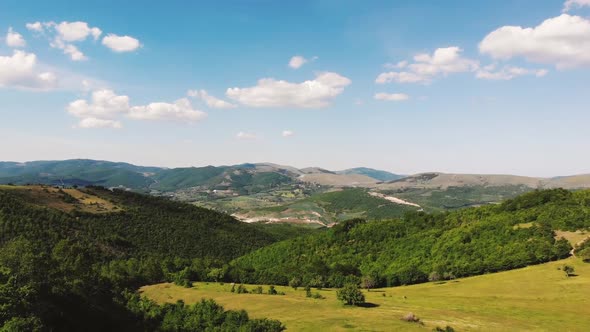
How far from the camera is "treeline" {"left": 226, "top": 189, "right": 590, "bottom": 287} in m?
107

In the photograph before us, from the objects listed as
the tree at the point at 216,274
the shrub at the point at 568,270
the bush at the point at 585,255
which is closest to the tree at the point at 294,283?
the tree at the point at 216,274

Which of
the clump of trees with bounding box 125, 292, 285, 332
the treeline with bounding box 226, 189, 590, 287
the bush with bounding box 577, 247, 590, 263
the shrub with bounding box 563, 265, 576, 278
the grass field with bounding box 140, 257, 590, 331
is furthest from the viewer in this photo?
the treeline with bounding box 226, 189, 590, 287

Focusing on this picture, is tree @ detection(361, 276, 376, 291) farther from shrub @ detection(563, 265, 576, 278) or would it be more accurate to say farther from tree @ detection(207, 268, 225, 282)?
shrub @ detection(563, 265, 576, 278)

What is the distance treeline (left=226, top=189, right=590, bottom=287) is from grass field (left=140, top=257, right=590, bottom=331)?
8.93 meters

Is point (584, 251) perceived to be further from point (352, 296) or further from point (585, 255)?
point (352, 296)

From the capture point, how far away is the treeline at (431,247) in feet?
352

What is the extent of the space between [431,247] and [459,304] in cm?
7146

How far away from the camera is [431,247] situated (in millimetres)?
138500

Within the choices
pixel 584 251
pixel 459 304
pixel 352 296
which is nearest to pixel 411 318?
pixel 352 296

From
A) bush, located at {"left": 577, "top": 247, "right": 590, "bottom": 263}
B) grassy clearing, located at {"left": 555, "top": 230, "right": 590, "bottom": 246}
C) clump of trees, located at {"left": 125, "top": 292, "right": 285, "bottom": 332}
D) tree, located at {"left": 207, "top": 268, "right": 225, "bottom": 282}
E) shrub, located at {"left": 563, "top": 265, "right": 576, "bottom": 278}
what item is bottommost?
tree, located at {"left": 207, "top": 268, "right": 225, "bottom": 282}

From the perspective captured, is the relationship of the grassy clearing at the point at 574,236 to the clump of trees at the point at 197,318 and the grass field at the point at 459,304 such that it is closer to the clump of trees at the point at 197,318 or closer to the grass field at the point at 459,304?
the grass field at the point at 459,304

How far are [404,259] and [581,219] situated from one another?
56751 millimetres

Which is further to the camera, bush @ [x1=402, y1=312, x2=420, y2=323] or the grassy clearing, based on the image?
the grassy clearing

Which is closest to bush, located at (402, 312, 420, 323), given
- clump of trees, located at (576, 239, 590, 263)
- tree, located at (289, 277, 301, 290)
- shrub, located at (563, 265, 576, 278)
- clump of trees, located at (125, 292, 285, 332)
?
clump of trees, located at (125, 292, 285, 332)
